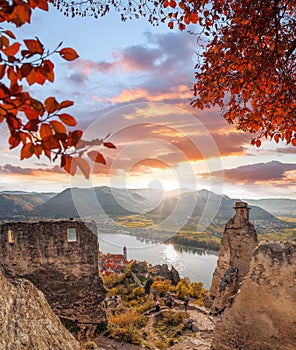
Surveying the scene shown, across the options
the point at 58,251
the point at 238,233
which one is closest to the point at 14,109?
the point at 58,251

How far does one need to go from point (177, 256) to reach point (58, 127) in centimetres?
4477

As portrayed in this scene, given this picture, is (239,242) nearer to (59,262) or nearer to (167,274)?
(59,262)

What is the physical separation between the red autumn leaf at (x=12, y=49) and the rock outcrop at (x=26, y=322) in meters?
2.14

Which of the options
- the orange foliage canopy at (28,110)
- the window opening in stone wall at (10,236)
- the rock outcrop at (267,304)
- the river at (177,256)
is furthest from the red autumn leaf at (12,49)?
the river at (177,256)

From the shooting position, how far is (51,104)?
5.80 ft

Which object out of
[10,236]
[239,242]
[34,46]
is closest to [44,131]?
[34,46]

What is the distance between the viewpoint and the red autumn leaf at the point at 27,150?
5.97 feet

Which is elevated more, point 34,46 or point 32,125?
point 34,46

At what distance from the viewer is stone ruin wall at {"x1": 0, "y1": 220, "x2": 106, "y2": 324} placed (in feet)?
32.6

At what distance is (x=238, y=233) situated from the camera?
12.5 meters

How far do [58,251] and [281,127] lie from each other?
7.77 metres

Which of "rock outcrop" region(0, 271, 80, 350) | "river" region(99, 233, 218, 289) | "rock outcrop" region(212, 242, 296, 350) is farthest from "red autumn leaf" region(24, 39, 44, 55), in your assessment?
"river" region(99, 233, 218, 289)

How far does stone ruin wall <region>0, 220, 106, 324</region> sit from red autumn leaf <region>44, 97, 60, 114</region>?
8.80 m

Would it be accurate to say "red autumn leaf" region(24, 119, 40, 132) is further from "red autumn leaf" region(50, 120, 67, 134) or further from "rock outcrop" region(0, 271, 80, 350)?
"rock outcrop" region(0, 271, 80, 350)
